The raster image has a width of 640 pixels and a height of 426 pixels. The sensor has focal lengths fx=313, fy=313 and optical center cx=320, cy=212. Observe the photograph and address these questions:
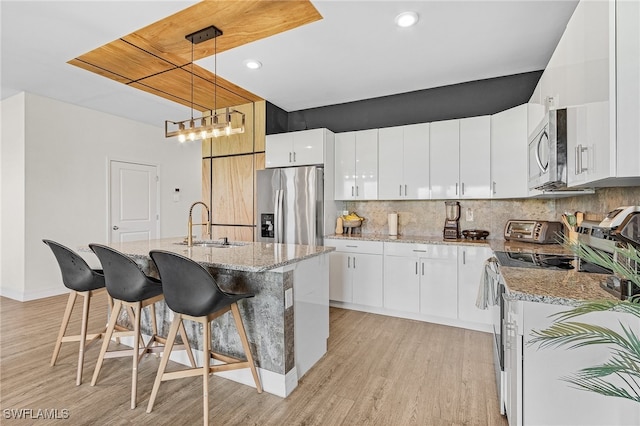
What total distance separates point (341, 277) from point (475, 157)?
199 centimetres

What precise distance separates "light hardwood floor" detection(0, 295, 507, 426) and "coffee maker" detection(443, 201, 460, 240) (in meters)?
1.06

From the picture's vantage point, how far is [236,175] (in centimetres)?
448

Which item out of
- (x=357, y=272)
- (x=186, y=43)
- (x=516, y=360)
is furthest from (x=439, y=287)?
(x=186, y=43)

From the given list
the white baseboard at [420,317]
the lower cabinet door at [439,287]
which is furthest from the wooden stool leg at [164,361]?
the lower cabinet door at [439,287]

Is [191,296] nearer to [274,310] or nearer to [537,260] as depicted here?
[274,310]

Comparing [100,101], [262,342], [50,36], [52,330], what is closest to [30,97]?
[100,101]

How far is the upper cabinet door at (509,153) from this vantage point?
9.98 feet

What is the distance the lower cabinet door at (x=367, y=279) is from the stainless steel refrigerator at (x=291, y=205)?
56 centimetres

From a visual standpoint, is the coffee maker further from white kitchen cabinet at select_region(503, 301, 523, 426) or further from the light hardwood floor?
white kitchen cabinet at select_region(503, 301, 523, 426)

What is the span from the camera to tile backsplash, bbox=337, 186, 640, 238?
3.17 metres

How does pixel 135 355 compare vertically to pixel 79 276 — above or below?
below

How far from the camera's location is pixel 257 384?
205cm

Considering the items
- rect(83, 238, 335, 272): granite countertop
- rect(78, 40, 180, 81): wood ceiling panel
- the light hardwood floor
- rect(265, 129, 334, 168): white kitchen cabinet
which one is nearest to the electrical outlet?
rect(83, 238, 335, 272): granite countertop

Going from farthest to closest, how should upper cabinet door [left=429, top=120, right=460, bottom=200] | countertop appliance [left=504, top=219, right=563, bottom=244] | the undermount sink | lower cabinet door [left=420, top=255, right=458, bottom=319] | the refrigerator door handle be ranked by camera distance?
the refrigerator door handle → upper cabinet door [left=429, top=120, right=460, bottom=200] → lower cabinet door [left=420, top=255, right=458, bottom=319] → the undermount sink → countertop appliance [left=504, top=219, right=563, bottom=244]
